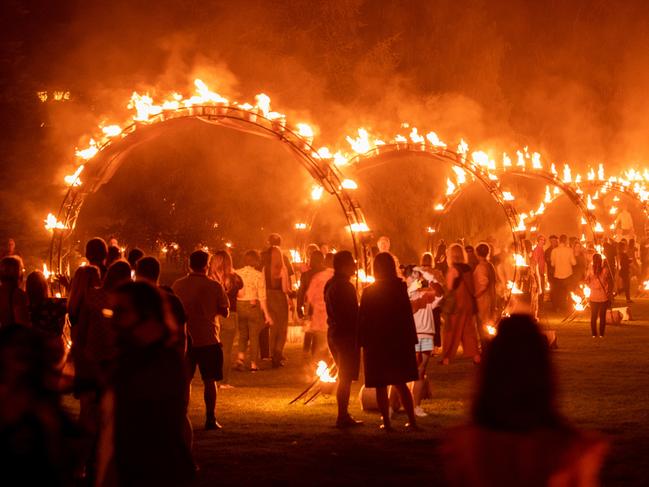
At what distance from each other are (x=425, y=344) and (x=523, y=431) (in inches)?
330

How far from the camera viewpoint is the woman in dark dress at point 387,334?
1029cm

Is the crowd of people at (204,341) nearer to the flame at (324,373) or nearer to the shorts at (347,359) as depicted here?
the shorts at (347,359)

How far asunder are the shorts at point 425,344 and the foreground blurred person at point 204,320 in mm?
2532

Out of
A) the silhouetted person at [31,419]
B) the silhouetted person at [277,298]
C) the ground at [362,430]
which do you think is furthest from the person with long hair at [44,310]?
the silhouetted person at [31,419]

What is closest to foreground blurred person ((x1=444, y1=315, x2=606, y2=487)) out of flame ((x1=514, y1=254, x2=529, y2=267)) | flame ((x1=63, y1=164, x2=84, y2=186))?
flame ((x1=63, y1=164, x2=84, y2=186))

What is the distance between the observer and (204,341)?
10.7 m

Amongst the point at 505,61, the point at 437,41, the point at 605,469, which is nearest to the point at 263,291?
the point at 605,469

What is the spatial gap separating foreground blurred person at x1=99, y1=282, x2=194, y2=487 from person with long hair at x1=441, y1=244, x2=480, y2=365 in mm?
11105

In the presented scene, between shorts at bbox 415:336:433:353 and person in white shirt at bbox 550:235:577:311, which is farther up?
person in white shirt at bbox 550:235:577:311

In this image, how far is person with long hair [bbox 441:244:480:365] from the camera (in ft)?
52.9

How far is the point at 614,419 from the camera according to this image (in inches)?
443

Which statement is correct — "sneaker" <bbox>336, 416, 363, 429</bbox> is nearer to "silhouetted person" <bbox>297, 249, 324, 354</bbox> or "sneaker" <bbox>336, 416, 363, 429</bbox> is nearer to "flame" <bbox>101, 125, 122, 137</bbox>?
"silhouetted person" <bbox>297, 249, 324, 354</bbox>

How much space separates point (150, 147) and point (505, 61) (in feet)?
70.1

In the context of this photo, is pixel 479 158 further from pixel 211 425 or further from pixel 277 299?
pixel 211 425
